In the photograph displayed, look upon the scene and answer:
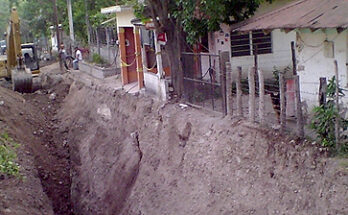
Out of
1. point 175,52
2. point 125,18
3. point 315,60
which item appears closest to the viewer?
point 315,60

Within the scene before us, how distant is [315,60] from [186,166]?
4.16 m

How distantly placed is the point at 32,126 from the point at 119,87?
421 cm

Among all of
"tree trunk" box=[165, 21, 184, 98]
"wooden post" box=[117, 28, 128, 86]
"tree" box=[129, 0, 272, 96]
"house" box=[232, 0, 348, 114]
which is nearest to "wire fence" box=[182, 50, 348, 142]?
"house" box=[232, 0, 348, 114]

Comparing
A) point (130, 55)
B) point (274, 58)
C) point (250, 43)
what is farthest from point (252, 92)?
point (130, 55)

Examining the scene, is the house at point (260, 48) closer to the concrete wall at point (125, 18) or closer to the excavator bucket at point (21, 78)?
the concrete wall at point (125, 18)

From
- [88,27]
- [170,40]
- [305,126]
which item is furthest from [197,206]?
[88,27]

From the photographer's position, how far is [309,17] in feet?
37.5

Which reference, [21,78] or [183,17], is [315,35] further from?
[21,78]

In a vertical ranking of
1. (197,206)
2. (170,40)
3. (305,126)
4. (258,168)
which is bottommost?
(197,206)

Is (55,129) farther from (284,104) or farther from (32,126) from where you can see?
(284,104)

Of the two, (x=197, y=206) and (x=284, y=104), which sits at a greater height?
(x=284, y=104)

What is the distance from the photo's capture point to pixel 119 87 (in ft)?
73.6

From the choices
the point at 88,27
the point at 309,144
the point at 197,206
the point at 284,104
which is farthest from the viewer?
the point at 88,27

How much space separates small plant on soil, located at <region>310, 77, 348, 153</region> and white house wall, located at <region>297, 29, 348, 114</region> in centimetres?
165
